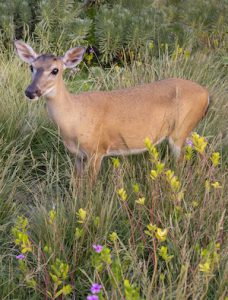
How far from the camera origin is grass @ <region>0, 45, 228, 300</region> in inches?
97.6

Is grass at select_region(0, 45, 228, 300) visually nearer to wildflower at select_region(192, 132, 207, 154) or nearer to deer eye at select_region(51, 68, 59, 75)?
wildflower at select_region(192, 132, 207, 154)

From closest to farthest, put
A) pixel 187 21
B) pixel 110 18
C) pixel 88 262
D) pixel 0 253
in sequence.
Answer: pixel 88 262
pixel 0 253
pixel 110 18
pixel 187 21

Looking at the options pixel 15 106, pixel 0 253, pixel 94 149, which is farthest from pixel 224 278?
pixel 15 106

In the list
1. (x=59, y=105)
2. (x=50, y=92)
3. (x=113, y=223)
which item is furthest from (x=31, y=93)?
(x=113, y=223)

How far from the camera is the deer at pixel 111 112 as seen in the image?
3.90m

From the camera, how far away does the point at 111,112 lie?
4133 mm

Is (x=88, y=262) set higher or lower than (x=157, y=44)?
higher

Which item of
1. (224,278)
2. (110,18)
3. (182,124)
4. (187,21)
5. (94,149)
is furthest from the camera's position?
(187,21)

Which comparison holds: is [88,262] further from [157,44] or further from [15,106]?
[157,44]

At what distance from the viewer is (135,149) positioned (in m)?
4.24

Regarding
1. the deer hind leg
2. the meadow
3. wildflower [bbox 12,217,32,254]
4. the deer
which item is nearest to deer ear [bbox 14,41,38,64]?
the deer

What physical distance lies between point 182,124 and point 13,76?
2.16m

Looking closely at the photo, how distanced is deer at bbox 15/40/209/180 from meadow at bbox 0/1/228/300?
21 centimetres

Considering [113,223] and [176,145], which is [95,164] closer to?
[176,145]
